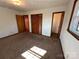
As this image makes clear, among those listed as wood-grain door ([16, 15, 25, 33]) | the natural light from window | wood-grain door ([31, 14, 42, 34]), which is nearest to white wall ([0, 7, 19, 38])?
wood-grain door ([16, 15, 25, 33])

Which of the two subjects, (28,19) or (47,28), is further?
(28,19)

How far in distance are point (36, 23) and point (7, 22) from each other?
2.38 m

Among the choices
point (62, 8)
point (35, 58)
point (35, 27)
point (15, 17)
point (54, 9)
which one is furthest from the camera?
point (35, 27)

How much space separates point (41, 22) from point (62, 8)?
1.85 metres

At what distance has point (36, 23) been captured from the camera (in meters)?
4.59

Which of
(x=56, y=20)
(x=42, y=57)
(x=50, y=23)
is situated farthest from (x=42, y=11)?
(x=42, y=57)

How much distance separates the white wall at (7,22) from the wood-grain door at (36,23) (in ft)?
5.48

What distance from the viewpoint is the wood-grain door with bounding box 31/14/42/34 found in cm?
434

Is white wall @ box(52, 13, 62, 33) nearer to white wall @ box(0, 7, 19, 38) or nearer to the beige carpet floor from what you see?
the beige carpet floor

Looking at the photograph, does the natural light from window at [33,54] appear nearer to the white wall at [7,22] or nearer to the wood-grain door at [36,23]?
the wood-grain door at [36,23]

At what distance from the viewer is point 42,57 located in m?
1.77

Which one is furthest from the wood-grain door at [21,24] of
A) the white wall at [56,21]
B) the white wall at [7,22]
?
the white wall at [56,21]

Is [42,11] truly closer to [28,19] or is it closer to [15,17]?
[28,19]

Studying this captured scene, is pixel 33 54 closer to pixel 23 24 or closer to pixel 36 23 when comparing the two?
pixel 36 23
